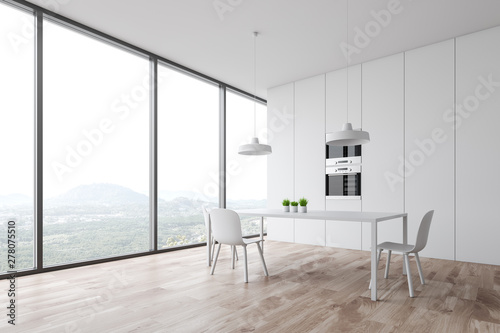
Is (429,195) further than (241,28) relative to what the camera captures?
Yes

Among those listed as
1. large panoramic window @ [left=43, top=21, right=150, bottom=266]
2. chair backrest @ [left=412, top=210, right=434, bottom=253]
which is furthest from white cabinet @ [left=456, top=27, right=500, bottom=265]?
large panoramic window @ [left=43, top=21, right=150, bottom=266]

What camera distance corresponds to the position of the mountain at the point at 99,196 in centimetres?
427

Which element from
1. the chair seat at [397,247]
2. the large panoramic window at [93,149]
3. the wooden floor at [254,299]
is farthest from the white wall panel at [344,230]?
the large panoramic window at [93,149]

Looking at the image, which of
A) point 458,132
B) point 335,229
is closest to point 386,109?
point 458,132

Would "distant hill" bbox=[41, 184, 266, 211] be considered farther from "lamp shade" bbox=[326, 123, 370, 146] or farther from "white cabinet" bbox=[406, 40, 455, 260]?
"white cabinet" bbox=[406, 40, 455, 260]

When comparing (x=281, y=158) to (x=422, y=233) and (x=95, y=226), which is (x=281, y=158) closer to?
(x=95, y=226)

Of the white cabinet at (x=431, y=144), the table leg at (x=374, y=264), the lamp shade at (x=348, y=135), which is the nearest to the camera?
the table leg at (x=374, y=264)

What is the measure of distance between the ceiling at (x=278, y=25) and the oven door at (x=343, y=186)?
1.87 meters

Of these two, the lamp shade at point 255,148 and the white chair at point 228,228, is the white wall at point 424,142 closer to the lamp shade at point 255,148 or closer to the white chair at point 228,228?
the lamp shade at point 255,148

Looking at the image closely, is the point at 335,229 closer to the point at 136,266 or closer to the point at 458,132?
the point at 458,132

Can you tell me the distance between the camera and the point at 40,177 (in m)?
3.81

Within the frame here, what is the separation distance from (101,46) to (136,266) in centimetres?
303

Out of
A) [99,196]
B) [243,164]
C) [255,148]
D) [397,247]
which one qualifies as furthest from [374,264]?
[243,164]

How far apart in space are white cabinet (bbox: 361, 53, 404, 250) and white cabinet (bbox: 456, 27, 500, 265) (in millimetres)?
756
